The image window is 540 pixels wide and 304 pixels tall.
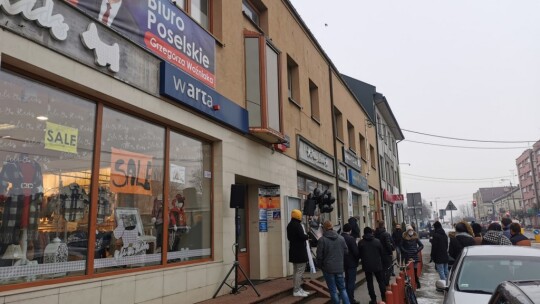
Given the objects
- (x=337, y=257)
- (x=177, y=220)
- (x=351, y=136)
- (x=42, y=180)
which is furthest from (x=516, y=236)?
(x=351, y=136)

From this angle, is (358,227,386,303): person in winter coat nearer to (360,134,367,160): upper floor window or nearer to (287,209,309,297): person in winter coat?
(287,209,309,297): person in winter coat

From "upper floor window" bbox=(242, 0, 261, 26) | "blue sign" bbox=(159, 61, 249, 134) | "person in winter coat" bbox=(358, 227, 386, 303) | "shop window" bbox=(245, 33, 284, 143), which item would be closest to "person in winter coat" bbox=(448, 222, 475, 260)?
"person in winter coat" bbox=(358, 227, 386, 303)

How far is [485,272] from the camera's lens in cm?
542

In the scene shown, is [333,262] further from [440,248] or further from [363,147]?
[363,147]

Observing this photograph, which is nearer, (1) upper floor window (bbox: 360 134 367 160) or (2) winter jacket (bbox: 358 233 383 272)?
(2) winter jacket (bbox: 358 233 383 272)

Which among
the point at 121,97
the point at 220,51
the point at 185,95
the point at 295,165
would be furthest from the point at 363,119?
the point at 121,97

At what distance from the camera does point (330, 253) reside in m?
7.94

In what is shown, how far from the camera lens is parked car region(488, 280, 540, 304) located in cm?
268

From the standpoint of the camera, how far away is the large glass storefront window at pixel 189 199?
23.7 feet

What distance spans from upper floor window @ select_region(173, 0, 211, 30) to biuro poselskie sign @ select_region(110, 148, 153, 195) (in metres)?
3.23

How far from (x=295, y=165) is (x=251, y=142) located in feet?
9.97

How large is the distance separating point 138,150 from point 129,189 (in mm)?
674

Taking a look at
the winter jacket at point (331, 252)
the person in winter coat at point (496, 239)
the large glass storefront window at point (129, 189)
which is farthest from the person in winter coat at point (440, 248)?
the large glass storefront window at point (129, 189)

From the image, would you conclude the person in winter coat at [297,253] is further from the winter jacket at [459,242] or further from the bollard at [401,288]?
the winter jacket at [459,242]
